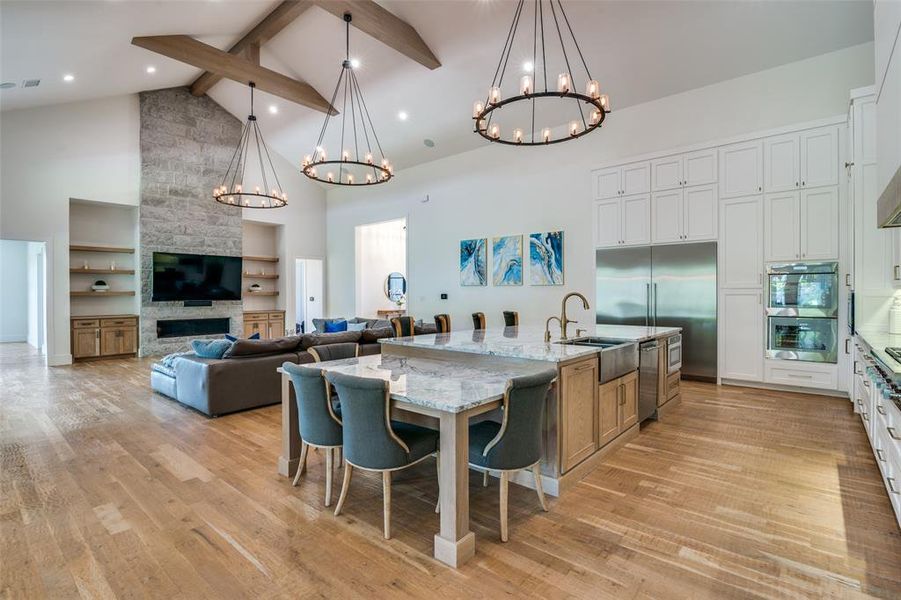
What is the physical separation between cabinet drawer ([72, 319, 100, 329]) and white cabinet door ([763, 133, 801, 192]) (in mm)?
11258

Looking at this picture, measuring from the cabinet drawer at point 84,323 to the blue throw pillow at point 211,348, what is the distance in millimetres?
5104

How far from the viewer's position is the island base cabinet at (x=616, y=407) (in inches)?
131

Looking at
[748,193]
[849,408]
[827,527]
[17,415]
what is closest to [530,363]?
[827,527]

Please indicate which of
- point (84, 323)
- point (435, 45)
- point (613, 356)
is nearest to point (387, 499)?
point (613, 356)

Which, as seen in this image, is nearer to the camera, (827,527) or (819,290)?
(827,527)

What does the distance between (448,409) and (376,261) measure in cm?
1002

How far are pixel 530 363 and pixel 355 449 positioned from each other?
1.32m

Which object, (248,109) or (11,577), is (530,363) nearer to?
(11,577)

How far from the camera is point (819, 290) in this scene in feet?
16.8

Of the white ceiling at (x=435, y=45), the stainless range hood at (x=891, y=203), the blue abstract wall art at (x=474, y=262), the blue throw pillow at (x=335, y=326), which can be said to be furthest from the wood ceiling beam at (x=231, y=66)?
the stainless range hood at (x=891, y=203)

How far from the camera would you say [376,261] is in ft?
38.6

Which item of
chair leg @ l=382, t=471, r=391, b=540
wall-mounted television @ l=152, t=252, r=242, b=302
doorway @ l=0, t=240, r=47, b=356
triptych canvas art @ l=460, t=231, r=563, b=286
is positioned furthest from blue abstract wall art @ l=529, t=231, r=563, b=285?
doorway @ l=0, t=240, r=47, b=356

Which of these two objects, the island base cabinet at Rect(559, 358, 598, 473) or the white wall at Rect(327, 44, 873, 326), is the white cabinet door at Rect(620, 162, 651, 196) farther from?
the island base cabinet at Rect(559, 358, 598, 473)

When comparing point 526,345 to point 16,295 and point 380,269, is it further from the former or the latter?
point 16,295
